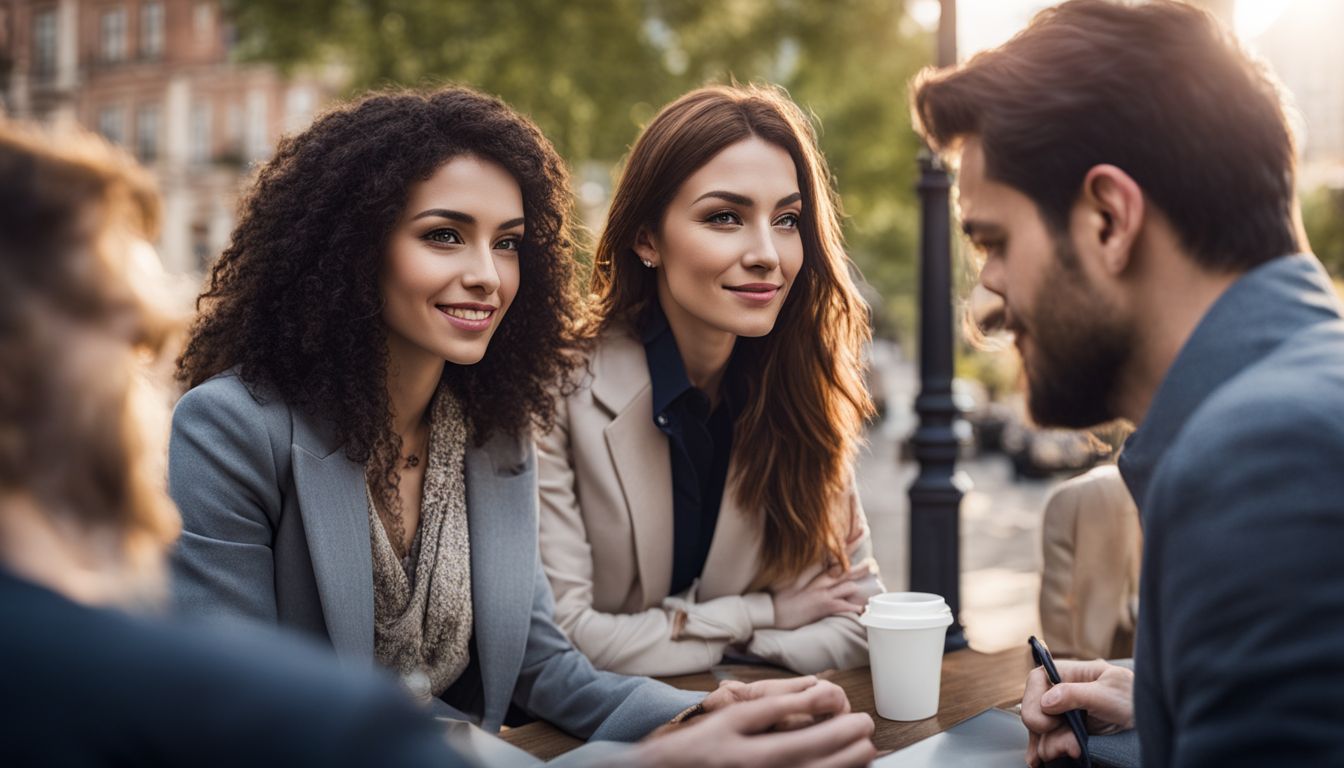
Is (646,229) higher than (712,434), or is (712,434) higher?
(646,229)

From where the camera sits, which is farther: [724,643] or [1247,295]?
[724,643]

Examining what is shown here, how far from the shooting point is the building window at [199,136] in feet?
137

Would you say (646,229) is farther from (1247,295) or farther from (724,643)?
(1247,295)

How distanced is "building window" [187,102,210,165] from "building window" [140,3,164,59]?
2452mm

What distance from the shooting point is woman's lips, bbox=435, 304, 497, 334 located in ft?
8.52

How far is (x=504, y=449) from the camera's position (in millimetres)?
2844

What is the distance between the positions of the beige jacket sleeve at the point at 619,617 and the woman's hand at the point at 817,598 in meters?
0.04

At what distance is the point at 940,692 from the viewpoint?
249 centimetres

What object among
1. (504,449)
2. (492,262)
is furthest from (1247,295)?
(504,449)

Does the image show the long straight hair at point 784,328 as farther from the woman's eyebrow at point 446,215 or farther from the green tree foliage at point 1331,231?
the green tree foliage at point 1331,231

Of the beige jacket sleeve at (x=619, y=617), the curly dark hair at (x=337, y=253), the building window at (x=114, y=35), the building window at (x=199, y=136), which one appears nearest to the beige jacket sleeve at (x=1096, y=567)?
the beige jacket sleeve at (x=619, y=617)

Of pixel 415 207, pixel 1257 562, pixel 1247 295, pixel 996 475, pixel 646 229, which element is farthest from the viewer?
pixel 996 475

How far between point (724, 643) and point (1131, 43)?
5.68 ft

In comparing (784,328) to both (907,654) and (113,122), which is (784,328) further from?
(113,122)
